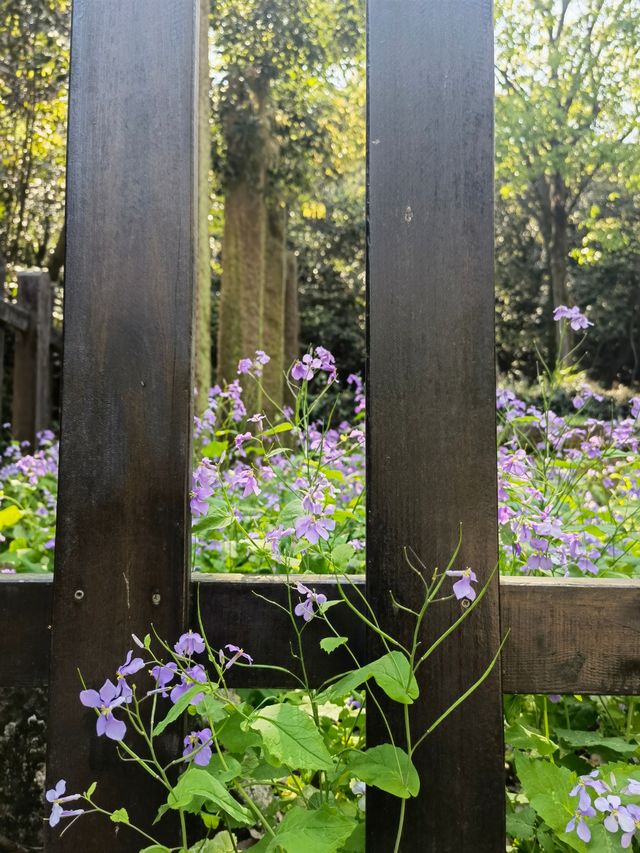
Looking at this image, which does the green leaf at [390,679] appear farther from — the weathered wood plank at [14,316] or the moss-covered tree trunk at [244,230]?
the moss-covered tree trunk at [244,230]

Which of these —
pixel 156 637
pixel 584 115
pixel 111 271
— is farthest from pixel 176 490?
pixel 584 115

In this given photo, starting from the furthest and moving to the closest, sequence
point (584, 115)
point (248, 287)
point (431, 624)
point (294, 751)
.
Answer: point (584, 115) → point (248, 287) → point (431, 624) → point (294, 751)

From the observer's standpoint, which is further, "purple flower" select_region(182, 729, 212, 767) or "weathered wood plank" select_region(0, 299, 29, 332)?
"weathered wood plank" select_region(0, 299, 29, 332)

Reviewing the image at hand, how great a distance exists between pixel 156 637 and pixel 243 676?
0.51 feet

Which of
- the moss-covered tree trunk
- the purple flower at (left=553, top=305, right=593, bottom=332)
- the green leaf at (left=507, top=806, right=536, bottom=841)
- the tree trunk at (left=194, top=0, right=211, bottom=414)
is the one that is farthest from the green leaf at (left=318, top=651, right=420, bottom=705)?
the moss-covered tree trunk

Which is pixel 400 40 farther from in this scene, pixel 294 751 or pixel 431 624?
pixel 294 751

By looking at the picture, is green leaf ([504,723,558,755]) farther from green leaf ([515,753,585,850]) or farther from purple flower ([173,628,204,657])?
purple flower ([173,628,204,657])

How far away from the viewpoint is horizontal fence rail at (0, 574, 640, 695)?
1196mm

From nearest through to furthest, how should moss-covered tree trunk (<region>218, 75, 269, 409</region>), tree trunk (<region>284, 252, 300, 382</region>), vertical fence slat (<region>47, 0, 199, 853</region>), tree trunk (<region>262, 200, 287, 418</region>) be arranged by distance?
vertical fence slat (<region>47, 0, 199, 853</region>)
moss-covered tree trunk (<region>218, 75, 269, 409</region>)
tree trunk (<region>262, 200, 287, 418</region>)
tree trunk (<region>284, 252, 300, 382</region>)

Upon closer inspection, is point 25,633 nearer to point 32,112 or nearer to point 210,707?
point 210,707

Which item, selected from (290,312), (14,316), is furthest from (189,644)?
(290,312)

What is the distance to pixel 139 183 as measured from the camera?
49.0 inches

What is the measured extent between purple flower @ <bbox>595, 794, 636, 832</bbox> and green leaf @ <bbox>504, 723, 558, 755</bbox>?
29 cm

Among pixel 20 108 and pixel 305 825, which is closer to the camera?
pixel 305 825
